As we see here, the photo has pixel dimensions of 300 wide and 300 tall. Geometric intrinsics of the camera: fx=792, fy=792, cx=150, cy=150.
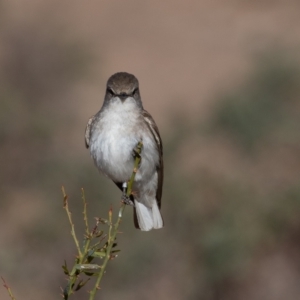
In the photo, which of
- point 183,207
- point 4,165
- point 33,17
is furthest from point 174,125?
point 33,17

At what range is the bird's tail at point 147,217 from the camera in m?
6.44

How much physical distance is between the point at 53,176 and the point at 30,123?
2.87ft

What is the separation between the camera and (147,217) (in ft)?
21.2

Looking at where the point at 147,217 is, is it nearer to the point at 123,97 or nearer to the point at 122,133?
the point at 122,133

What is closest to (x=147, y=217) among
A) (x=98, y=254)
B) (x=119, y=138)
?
(x=119, y=138)

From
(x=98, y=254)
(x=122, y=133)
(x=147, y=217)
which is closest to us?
(x=98, y=254)

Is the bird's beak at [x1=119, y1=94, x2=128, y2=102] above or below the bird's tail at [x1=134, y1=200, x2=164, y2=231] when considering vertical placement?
above

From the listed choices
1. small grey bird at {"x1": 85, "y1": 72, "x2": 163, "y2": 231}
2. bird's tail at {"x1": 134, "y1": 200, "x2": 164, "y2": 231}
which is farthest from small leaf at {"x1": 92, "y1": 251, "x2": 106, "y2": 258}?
bird's tail at {"x1": 134, "y1": 200, "x2": 164, "y2": 231}

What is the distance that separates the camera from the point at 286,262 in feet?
31.6

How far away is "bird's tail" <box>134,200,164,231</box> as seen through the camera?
6.44 metres

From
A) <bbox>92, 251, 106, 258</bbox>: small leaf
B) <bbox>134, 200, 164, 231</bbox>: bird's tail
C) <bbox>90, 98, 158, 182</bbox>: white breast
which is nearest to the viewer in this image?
<bbox>92, 251, 106, 258</bbox>: small leaf

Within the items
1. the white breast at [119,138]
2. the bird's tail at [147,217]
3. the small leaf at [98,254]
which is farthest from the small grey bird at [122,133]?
the small leaf at [98,254]

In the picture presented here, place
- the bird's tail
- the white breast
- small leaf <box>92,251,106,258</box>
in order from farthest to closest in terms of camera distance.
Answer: the bird's tail
the white breast
small leaf <box>92,251,106,258</box>

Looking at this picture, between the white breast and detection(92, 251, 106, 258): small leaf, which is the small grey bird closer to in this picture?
the white breast
